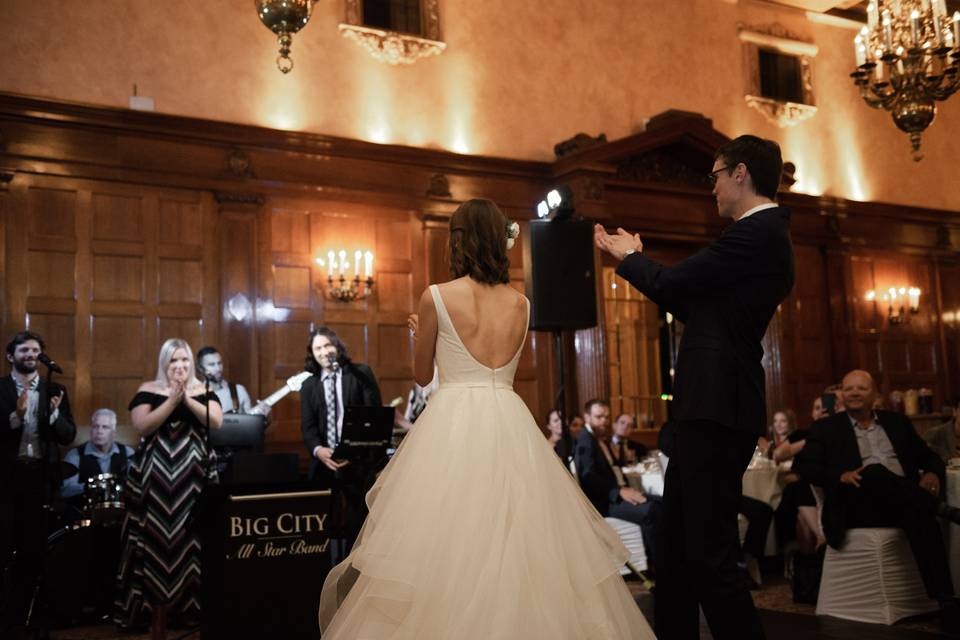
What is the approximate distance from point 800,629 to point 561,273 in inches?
92.2

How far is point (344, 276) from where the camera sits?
29.0 feet

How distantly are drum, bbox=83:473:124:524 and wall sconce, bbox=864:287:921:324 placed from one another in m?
9.80

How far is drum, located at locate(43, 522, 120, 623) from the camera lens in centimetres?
588

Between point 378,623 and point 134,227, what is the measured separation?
20.3ft

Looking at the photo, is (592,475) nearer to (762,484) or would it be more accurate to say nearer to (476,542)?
(762,484)

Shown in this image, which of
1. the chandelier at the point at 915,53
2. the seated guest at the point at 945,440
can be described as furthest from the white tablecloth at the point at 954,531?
the chandelier at the point at 915,53

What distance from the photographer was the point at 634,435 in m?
10.7

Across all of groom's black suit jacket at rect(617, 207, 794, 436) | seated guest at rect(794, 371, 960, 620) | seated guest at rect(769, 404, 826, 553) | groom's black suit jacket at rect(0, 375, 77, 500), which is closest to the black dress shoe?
seated guest at rect(794, 371, 960, 620)

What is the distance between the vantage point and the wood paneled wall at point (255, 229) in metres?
7.83

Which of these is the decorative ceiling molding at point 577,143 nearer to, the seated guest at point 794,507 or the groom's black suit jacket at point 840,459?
the seated guest at point 794,507

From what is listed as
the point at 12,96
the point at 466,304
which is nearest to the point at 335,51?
the point at 12,96

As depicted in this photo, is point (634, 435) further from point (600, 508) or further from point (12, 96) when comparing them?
point (12, 96)

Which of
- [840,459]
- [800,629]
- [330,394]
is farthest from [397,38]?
[800,629]

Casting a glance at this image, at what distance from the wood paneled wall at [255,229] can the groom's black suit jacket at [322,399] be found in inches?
92.6
